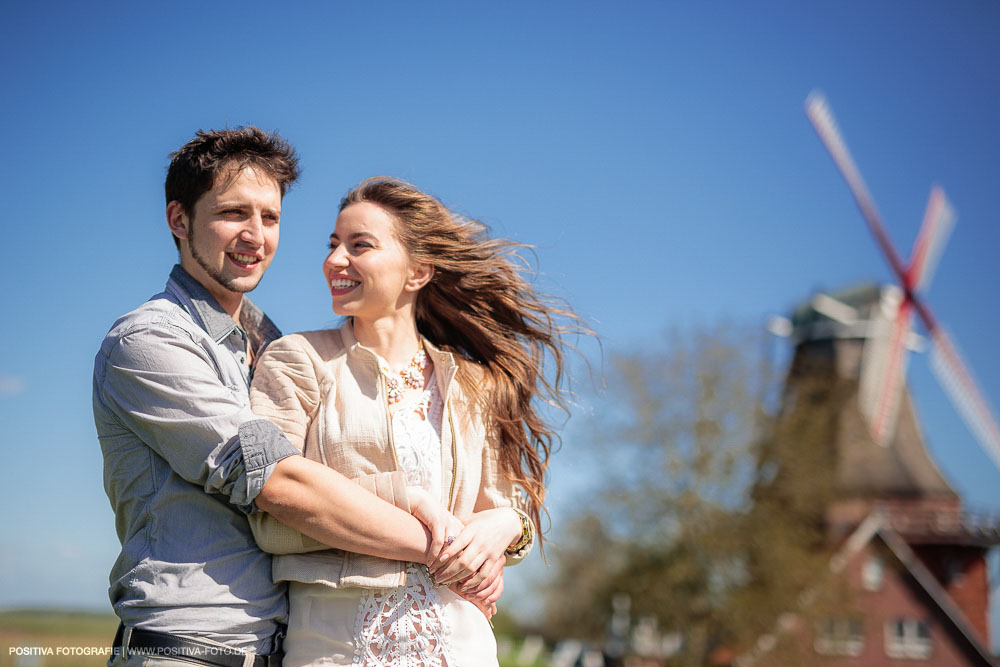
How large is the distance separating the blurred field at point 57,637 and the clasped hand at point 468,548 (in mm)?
1033

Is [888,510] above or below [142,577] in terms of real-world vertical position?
above

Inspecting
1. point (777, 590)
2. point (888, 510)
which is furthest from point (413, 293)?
point (888, 510)

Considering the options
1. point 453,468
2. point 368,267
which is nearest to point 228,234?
point 368,267

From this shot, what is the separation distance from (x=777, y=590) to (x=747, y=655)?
1.99m

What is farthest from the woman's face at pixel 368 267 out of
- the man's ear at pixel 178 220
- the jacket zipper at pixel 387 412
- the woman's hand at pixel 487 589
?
the woman's hand at pixel 487 589

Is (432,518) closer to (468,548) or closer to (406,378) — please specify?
(468,548)

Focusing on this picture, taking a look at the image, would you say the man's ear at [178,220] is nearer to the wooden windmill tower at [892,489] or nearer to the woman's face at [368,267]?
the woman's face at [368,267]

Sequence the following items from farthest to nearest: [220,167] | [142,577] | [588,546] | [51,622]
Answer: [588,546] < [51,622] < [220,167] < [142,577]

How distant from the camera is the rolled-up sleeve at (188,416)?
2924mm

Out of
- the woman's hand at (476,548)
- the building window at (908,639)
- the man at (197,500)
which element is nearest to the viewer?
the man at (197,500)

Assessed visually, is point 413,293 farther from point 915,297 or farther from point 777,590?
point 915,297

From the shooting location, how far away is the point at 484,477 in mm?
3621

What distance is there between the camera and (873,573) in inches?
1216

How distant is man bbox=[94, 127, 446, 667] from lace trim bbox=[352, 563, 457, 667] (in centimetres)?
16
